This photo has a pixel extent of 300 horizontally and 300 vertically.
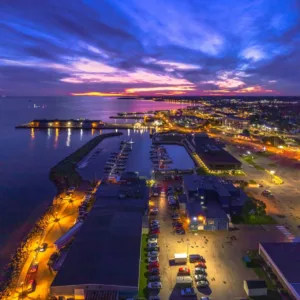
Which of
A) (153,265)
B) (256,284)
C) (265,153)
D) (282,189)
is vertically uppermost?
(265,153)

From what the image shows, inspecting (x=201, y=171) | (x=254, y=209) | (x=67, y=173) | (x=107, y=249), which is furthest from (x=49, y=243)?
(x=201, y=171)

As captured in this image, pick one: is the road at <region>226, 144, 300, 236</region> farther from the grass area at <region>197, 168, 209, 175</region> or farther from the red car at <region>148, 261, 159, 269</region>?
the red car at <region>148, 261, 159, 269</region>

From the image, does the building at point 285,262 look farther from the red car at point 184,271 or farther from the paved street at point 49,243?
the paved street at point 49,243

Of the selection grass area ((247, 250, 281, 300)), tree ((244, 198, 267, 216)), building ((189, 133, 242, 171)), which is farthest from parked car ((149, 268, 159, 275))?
building ((189, 133, 242, 171))

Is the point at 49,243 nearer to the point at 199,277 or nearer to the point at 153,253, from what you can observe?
the point at 153,253

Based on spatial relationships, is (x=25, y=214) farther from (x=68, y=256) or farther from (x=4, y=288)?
(x=68, y=256)

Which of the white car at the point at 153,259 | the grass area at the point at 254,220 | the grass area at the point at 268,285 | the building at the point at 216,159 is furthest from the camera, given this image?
the building at the point at 216,159

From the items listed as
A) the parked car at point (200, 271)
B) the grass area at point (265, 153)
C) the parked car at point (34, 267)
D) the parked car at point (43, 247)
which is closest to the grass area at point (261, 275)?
the parked car at point (200, 271)
